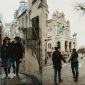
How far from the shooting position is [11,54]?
16.4 feet

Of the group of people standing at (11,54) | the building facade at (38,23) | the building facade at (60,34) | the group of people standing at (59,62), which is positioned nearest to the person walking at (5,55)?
the group of people standing at (11,54)

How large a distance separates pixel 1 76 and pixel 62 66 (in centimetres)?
99

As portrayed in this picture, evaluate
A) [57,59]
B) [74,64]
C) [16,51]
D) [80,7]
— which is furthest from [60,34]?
[74,64]

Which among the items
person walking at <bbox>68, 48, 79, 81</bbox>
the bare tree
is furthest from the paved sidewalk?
person walking at <bbox>68, 48, 79, 81</bbox>

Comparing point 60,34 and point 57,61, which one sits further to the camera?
point 57,61

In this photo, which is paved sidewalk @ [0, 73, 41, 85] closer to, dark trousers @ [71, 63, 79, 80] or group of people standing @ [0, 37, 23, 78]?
group of people standing @ [0, 37, 23, 78]

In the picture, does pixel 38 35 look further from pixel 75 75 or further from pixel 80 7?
pixel 75 75

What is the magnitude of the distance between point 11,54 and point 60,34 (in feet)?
1.59

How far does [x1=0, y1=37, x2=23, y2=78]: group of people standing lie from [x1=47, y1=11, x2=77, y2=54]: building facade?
1.00 feet

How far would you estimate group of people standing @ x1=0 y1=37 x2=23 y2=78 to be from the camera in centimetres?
493

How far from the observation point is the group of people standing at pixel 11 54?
16.2 ft

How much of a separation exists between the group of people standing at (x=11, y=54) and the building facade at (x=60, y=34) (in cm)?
31

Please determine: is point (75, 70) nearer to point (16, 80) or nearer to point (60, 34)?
point (60, 34)

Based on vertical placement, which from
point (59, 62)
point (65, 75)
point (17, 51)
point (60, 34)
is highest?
point (60, 34)
